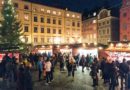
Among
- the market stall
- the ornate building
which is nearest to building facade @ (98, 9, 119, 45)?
the ornate building

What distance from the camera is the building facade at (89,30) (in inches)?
2498

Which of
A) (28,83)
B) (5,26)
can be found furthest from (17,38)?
(28,83)

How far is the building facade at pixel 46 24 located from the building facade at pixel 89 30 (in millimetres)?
1616

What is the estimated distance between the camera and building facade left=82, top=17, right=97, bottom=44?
208ft

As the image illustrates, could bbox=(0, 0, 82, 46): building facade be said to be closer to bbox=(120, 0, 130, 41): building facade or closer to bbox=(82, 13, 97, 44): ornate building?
Answer: bbox=(82, 13, 97, 44): ornate building

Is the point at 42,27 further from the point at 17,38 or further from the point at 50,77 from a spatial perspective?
the point at 50,77

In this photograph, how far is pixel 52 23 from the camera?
62.2m

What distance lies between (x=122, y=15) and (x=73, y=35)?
69.1 feet

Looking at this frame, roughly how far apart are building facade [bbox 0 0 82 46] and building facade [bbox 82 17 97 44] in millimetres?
1616

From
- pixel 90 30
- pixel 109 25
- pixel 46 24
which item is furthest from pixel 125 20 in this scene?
pixel 46 24

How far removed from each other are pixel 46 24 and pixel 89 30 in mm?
13753

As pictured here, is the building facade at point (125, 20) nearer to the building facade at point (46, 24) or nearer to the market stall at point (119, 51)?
the building facade at point (46, 24)

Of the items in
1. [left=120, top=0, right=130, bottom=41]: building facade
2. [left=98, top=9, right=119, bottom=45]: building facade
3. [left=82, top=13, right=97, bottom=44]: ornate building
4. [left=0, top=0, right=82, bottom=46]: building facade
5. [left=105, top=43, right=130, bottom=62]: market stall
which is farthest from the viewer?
[left=82, top=13, right=97, bottom=44]: ornate building

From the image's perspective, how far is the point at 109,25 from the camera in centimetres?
5447
